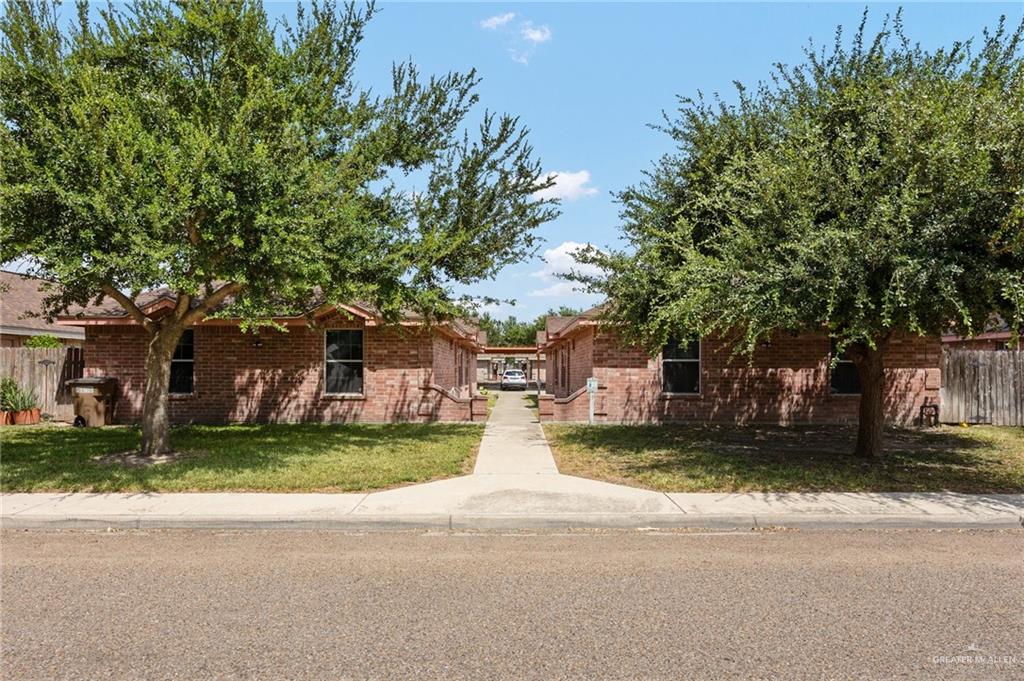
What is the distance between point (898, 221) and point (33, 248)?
11.1 metres

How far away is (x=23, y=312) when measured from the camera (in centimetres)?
2238

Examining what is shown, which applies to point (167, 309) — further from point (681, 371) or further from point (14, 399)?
point (681, 371)

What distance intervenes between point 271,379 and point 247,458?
22.8 feet

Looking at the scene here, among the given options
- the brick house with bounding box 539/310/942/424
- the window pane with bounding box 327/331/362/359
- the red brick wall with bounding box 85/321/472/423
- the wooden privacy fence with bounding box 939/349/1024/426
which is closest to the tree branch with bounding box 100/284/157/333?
the red brick wall with bounding box 85/321/472/423

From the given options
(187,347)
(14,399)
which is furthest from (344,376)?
(14,399)

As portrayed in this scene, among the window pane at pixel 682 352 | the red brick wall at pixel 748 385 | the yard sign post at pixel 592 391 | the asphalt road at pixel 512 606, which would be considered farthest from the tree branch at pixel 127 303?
the window pane at pixel 682 352

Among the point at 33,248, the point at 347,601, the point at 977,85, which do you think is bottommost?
the point at 347,601

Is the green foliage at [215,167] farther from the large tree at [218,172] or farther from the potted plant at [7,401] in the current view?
the potted plant at [7,401]

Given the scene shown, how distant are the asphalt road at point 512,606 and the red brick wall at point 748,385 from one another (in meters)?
10.2

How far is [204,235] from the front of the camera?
9156 mm

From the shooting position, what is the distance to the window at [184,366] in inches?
703

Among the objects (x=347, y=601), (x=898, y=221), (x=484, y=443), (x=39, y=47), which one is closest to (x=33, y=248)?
(x=39, y=47)

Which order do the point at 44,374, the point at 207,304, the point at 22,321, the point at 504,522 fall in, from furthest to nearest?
the point at 22,321 → the point at 44,374 → the point at 207,304 → the point at 504,522

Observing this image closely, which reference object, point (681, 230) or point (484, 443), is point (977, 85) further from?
point (484, 443)
